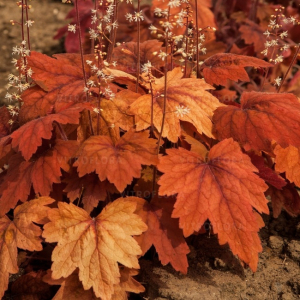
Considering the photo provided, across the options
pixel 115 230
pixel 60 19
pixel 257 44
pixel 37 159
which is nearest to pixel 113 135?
pixel 37 159

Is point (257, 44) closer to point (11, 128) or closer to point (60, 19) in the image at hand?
point (11, 128)

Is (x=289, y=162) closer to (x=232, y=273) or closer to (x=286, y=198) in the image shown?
(x=286, y=198)

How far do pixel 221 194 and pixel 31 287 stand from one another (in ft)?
3.07

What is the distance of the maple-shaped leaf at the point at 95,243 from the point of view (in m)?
1.55

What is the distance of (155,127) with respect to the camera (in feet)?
6.03

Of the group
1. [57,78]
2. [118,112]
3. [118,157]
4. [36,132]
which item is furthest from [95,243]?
[57,78]

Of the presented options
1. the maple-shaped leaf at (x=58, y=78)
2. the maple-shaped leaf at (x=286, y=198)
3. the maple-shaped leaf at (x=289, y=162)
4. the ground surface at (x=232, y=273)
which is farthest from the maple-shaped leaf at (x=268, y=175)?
the maple-shaped leaf at (x=58, y=78)

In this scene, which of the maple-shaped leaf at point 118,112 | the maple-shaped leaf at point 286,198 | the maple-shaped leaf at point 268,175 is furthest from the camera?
the maple-shaped leaf at point 286,198

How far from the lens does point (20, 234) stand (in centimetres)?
167

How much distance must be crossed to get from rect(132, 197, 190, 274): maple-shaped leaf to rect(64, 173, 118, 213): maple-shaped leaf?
11 cm

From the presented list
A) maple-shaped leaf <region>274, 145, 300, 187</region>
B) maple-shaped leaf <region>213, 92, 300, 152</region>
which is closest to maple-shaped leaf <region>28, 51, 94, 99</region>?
maple-shaped leaf <region>213, 92, 300, 152</region>

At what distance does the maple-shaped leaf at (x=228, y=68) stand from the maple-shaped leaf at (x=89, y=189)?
73cm

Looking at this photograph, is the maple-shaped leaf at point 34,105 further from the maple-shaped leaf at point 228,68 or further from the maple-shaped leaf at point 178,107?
the maple-shaped leaf at point 228,68

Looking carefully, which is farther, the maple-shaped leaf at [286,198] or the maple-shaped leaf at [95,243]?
the maple-shaped leaf at [286,198]
